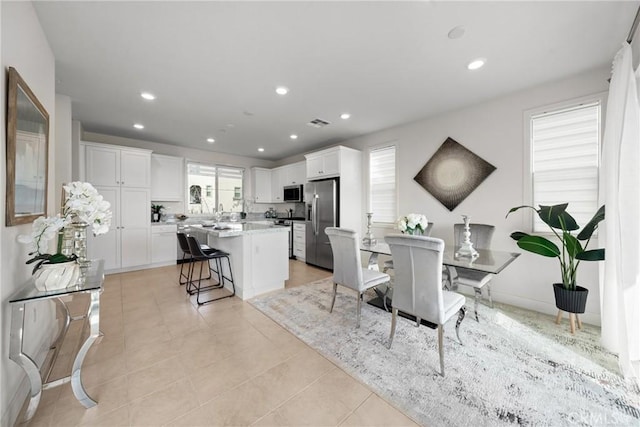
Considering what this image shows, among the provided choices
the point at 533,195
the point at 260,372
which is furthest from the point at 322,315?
the point at 533,195

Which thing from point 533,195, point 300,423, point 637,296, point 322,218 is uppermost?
point 533,195

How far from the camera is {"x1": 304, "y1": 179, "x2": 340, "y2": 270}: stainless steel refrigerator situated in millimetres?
4477

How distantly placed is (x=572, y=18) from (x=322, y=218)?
381 cm

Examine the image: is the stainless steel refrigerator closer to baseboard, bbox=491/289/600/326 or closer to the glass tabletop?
baseboard, bbox=491/289/600/326

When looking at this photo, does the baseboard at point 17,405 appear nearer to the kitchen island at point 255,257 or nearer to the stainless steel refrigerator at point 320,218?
the kitchen island at point 255,257

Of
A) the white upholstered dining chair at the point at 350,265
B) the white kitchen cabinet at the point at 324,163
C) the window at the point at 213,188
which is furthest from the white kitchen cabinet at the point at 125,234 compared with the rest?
the white upholstered dining chair at the point at 350,265

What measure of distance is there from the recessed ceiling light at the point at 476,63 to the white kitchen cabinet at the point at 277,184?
4.60 metres

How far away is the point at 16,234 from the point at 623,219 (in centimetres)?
427

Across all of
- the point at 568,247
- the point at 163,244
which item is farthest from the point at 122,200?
the point at 568,247

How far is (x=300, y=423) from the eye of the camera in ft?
4.44

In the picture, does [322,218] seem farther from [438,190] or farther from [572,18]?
[572,18]

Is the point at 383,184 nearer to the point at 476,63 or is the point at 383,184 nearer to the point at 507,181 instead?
the point at 507,181

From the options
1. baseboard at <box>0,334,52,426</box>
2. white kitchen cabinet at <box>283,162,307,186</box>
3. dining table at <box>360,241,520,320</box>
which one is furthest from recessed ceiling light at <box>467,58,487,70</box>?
baseboard at <box>0,334,52,426</box>

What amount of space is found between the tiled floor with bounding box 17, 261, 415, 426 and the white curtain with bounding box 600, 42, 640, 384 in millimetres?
1861
